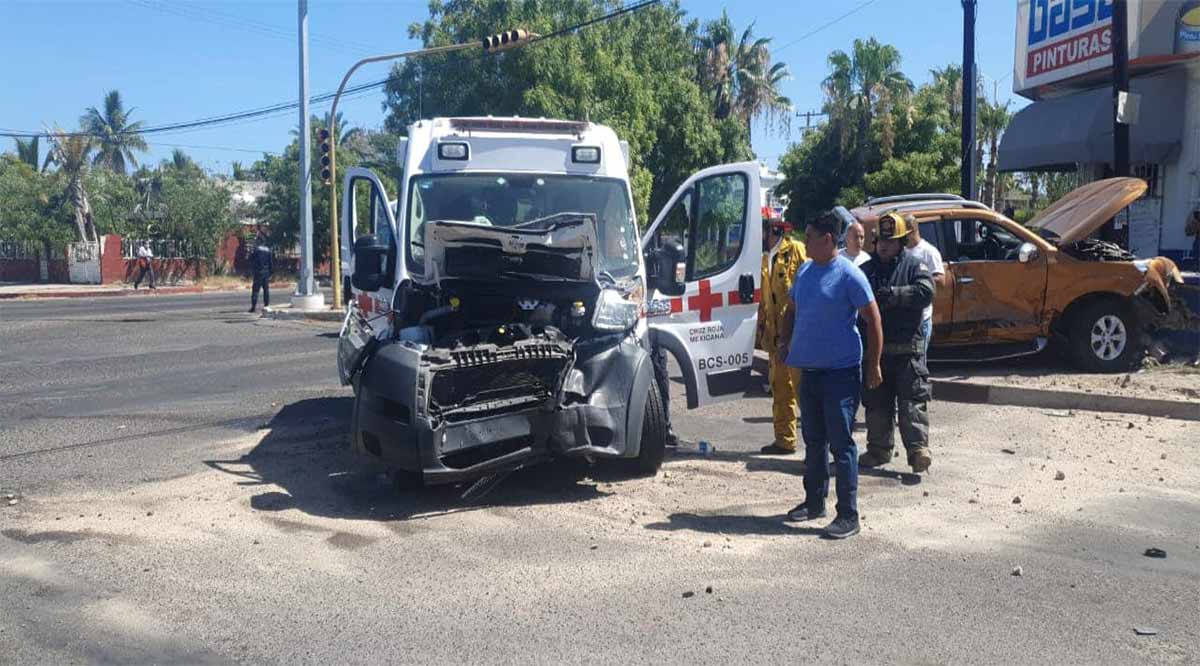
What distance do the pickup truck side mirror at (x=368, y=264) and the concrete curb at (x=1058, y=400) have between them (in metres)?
5.78

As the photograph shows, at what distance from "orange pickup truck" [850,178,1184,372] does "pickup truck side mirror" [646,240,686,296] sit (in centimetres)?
384

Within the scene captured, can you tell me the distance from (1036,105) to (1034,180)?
20.2m

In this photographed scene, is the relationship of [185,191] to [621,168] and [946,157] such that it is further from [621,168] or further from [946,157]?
[621,168]

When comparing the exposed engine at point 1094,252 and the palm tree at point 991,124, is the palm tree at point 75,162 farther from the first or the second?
the exposed engine at point 1094,252

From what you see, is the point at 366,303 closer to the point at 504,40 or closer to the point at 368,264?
the point at 368,264

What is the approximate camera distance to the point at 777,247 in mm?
8359

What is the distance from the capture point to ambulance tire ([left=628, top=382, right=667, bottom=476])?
706cm

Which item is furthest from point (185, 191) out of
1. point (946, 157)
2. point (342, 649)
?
point (342, 649)

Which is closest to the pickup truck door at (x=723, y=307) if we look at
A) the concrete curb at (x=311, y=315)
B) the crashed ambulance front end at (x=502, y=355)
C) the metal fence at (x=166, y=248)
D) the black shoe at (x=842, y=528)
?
the crashed ambulance front end at (x=502, y=355)

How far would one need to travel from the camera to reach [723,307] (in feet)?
26.5

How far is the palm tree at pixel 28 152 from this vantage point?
55.8 m

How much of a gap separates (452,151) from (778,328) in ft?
9.33

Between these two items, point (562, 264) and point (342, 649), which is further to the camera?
point (562, 264)

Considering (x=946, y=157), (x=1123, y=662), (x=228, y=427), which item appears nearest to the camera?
(x=1123, y=662)
